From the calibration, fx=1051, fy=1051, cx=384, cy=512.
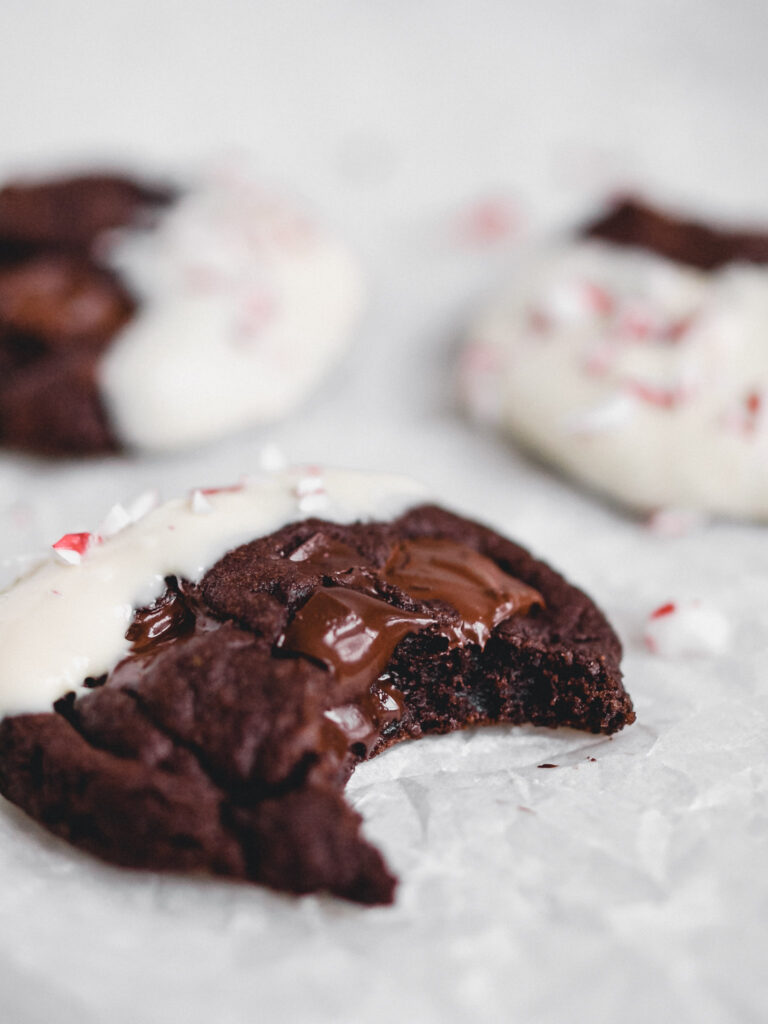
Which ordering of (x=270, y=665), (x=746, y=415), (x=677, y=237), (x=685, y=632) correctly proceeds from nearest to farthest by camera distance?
(x=270, y=665) < (x=685, y=632) < (x=746, y=415) < (x=677, y=237)

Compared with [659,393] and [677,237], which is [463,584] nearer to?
[659,393]

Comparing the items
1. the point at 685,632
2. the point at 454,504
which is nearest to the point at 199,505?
the point at 454,504

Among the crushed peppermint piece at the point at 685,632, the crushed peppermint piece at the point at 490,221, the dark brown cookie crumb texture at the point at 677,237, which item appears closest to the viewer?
the crushed peppermint piece at the point at 685,632

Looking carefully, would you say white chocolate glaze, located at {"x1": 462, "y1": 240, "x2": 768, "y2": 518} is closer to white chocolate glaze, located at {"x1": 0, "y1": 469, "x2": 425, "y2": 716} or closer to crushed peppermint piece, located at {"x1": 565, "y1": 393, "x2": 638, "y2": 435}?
crushed peppermint piece, located at {"x1": 565, "y1": 393, "x2": 638, "y2": 435}

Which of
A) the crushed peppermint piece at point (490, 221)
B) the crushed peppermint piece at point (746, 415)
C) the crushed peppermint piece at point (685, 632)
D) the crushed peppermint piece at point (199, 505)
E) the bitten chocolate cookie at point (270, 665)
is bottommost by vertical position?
the crushed peppermint piece at point (685, 632)

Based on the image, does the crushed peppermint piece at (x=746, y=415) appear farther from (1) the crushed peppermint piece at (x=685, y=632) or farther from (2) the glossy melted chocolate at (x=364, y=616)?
(2) the glossy melted chocolate at (x=364, y=616)

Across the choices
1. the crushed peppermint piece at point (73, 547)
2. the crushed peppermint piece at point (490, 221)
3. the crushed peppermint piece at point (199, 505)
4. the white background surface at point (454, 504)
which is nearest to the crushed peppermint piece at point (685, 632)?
the white background surface at point (454, 504)

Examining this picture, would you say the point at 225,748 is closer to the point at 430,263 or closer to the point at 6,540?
A: the point at 6,540
